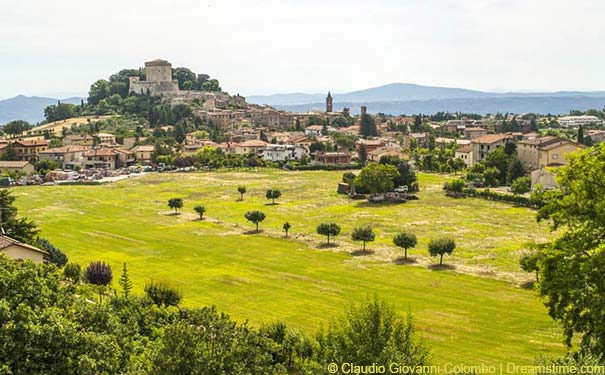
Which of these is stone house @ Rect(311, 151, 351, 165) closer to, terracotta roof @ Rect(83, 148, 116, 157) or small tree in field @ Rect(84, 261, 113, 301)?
terracotta roof @ Rect(83, 148, 116, 157)

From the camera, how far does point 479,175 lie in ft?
267

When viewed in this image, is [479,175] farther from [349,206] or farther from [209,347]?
[209,347]

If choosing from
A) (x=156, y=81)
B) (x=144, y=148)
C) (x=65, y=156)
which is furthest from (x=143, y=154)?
(x=156, y=81)

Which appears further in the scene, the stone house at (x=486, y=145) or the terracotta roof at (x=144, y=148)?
the terracotta roof at (x=144, y=148)

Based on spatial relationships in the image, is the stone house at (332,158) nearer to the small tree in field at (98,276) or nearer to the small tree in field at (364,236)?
the small tree in field at (364,236)

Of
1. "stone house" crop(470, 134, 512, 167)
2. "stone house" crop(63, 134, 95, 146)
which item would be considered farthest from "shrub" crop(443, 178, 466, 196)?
"stone house" crop(63, 134, 95, 146)

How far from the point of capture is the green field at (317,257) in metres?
28.5

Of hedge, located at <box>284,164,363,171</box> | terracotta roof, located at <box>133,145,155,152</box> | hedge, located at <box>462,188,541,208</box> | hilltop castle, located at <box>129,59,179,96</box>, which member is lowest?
hedge, located at <box>462,188,541,208</box>

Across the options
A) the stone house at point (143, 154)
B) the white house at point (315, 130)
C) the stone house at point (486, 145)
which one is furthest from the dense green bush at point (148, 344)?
the white house at point (315, 130)

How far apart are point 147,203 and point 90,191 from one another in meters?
14.9

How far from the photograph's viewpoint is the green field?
93.7 feet

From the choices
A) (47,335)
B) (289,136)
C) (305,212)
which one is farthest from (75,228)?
(289,136)

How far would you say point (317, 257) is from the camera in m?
42.4

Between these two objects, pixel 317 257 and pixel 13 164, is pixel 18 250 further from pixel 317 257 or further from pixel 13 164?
pixel 13 164
